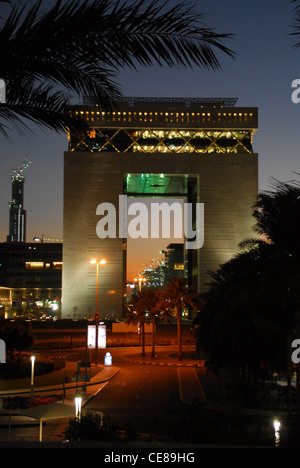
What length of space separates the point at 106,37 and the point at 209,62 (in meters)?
1.07

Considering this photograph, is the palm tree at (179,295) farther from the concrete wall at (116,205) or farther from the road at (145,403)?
the concrete wall at (116,205)

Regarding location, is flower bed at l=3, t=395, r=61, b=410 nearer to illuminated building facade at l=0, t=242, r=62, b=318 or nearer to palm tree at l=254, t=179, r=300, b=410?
palm tree at l=254, t=179, r=300, b=410

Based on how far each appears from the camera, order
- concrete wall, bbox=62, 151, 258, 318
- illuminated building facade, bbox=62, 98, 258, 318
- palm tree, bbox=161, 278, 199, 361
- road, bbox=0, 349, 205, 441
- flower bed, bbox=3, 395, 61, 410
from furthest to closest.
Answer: illuminated building facade, bbox=62, 98, 258, 318, concrete wall, bbox=62, 151, 258, 318, palm tree, bbox=161, 278, 199, 361, flower bed, bbox=3, 395, 61, 410, road, bbox=0, 349, 205, 441

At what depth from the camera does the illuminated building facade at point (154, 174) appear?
89.8 m

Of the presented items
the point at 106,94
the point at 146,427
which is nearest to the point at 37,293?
the point at 146,427

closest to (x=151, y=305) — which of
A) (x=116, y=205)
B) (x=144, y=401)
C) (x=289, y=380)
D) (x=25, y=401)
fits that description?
(x=144, y=401)

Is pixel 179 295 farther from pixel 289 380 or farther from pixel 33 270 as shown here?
pixel 33 270

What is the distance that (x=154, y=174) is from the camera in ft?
310

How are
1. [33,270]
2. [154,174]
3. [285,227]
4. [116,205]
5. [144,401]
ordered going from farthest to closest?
[33,270] < [154,174] < [116,205] < [144,401] < [285,227]

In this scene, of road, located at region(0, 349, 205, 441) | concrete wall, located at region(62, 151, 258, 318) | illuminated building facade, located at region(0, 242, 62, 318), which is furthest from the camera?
illuminated building facade, located at region(0, 242, 62, 318)

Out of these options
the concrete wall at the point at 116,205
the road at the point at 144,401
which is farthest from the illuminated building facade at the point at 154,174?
the road at the point at 144,401

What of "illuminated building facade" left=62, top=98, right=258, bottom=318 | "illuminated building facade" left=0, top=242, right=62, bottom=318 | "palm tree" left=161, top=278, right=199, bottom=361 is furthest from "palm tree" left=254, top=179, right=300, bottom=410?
"illuminated building facade" left=0, top=242, right=62, bottom=318

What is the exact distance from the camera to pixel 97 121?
309 ft

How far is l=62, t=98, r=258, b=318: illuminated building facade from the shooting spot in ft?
295
